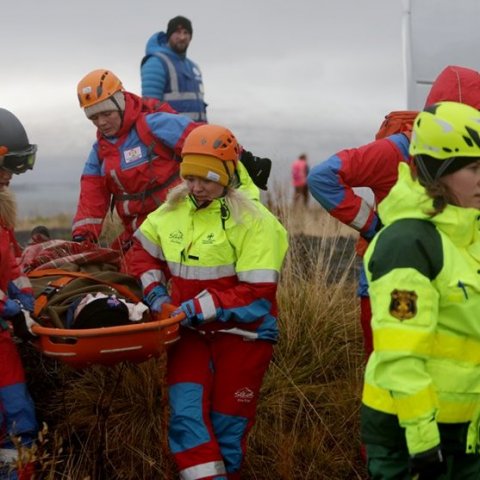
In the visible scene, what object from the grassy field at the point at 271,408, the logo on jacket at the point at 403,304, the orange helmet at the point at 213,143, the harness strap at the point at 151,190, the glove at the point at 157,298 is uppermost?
the orange helmet at the point at 213,143

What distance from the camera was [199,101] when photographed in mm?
9914

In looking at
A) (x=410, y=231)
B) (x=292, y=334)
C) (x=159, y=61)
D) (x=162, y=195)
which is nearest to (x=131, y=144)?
(x=162, y=195)

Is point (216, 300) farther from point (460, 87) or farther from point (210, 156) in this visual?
point (460, 87)

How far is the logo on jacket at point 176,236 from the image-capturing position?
499 centimetres

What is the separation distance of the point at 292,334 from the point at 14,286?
6.31 feet

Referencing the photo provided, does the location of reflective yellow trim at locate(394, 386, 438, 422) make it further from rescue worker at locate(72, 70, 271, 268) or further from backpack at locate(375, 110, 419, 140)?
rescue worker at locate(72, 70, 271, 268)

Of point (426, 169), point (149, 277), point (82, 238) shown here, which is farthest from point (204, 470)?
point (82, 238)

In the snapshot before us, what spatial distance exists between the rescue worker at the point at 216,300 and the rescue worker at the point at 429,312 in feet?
4.67

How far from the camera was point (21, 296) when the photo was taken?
5.27 meters

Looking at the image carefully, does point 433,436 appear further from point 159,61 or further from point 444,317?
point 159,61

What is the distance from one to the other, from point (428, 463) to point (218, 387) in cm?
189

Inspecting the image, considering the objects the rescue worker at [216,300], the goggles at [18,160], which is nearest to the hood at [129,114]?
the goggles at [18,160]

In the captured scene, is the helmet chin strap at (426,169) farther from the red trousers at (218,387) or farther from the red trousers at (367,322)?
the red trousers at (367,322)

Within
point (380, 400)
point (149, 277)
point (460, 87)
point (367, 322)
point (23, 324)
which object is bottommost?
point (367, 322)
